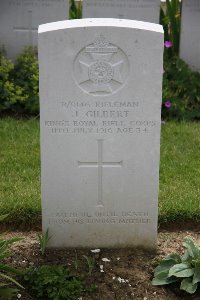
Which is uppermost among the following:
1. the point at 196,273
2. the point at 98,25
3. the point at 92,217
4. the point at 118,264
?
the point at 98,25

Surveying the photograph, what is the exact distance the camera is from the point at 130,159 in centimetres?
399

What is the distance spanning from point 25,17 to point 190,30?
7.08ft

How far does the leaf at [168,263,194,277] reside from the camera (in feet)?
12.0

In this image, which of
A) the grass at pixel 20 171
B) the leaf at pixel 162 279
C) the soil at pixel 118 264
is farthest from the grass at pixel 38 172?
the leaf at pixel 162 279

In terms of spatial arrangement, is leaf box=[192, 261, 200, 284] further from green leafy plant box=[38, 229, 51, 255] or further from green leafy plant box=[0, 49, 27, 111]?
green leafy plant box=[0, 49, 27, 111]

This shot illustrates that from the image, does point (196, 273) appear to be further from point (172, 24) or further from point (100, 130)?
point (172, 24)

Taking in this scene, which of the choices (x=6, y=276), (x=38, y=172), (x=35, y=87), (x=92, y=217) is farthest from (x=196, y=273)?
(x=35, y=87)

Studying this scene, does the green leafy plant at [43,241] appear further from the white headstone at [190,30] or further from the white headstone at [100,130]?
the white headstone at [190,30]

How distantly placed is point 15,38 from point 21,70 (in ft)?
2.38

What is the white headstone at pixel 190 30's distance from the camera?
801 centimetres

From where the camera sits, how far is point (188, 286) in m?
3.64

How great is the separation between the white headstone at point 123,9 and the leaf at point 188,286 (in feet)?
16.1

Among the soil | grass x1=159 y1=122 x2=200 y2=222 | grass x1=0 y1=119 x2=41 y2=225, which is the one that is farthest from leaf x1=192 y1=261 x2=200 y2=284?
grass x1=0 y1=119 x2=41 y2=225

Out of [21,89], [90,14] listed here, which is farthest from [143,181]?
[90,14]
